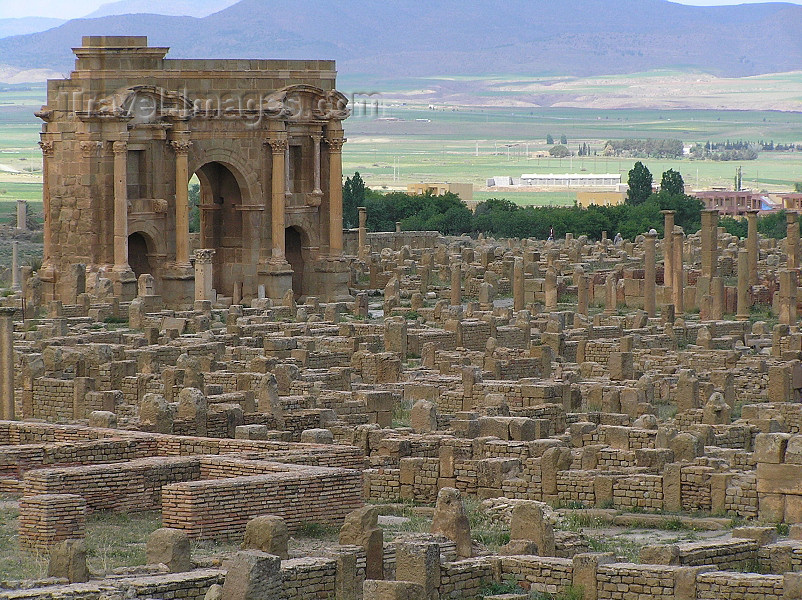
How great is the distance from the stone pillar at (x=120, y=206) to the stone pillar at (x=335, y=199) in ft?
19.9

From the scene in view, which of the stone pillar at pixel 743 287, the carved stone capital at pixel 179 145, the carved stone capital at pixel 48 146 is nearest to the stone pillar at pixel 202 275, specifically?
the carved stone capital at pixel 179 145

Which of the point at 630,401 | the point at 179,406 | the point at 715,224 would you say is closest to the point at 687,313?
the point at 715,224

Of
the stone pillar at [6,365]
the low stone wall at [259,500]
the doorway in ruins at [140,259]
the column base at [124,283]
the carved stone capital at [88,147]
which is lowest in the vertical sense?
the low stone wall at [259,500]

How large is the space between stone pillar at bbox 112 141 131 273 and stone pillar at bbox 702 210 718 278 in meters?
12.2

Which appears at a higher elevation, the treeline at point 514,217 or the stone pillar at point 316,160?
the stone pillar at point 316,160

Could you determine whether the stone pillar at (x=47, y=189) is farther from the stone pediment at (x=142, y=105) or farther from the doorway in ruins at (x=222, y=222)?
the doorway in ruins at (x=222, y=222)

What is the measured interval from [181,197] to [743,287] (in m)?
12.1

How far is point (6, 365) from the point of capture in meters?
27.5

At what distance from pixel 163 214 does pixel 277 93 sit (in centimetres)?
380

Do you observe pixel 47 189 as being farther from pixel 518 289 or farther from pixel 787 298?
pixel 787 298

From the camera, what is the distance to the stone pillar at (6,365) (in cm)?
2705

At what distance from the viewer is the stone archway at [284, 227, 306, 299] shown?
51.7 m

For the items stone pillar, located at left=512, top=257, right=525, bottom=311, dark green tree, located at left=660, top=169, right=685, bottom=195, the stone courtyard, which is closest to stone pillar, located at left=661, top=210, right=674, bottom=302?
the stone courtyard

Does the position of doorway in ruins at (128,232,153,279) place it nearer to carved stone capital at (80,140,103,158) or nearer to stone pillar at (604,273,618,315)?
carved stone capital at (80,140,103,158)
